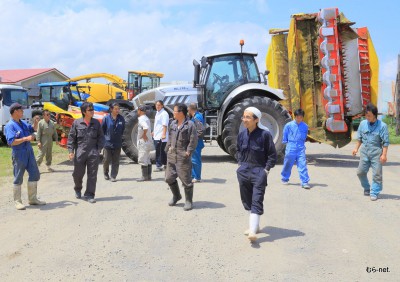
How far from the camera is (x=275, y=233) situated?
208 inches

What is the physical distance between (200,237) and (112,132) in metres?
4.27

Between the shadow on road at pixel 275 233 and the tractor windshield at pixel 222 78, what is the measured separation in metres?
6.24

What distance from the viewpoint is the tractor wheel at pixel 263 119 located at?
10805mm

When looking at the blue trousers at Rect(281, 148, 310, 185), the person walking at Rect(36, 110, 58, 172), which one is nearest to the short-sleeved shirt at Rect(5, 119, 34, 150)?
the person walking at Rect(36, 110, 58, 172)

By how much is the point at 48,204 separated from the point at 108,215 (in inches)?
51.6

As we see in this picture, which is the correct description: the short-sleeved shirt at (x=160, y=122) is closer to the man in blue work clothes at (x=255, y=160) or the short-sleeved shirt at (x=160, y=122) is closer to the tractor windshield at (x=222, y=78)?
the tractor windshield at (x=222, y=78)

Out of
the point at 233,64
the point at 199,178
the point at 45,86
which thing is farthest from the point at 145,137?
the point at 45,86

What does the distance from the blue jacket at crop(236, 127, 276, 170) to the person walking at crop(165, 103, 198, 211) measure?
143 centimetres

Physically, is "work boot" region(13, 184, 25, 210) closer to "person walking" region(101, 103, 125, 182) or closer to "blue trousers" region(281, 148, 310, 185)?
"person walking" region(101, 103, 125, 182)

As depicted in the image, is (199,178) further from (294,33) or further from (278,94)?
(294,33)

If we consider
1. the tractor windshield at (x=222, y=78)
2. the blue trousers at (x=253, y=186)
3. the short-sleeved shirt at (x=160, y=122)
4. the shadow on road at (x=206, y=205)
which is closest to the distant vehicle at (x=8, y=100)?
the tractor windshield at (x=222, y=78)

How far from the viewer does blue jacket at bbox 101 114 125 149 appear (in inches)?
347

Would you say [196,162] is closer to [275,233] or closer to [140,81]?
[275,233]

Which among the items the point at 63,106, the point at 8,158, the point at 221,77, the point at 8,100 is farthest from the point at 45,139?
the point at 8,100
